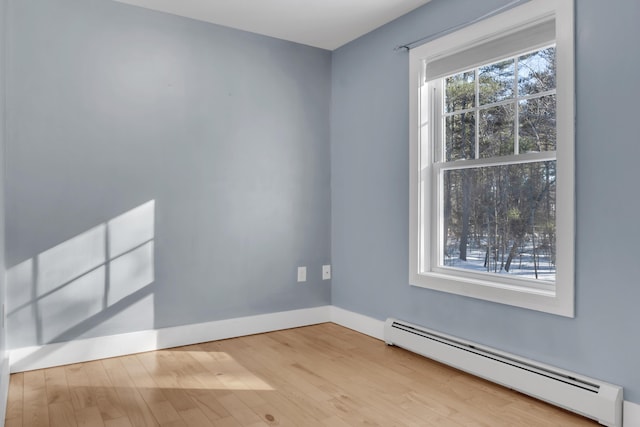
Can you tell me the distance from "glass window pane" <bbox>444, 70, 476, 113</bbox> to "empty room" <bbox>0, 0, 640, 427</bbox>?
0.01 meters

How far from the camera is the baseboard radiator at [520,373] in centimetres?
208

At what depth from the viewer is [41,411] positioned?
222 centimetres

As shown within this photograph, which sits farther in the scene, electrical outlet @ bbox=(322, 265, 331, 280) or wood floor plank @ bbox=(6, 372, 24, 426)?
electrical outlet @ bbox=(322, 265, 331, 280)

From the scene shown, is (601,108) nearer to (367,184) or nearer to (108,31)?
(367,184)

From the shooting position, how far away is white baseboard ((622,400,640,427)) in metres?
2.02

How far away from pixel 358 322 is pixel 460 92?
1.92 m

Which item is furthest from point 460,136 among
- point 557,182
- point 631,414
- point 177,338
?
point 177,338

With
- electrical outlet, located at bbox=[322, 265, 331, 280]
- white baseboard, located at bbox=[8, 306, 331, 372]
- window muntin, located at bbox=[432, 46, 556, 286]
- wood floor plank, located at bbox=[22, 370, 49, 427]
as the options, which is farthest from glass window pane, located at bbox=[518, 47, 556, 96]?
wood floor plank, located at bbox=[22, 370, 49, 427]

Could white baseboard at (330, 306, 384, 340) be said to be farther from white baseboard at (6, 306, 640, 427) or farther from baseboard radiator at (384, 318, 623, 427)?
baseboard radiator at (384, 318, 623, 427)

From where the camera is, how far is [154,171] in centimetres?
318

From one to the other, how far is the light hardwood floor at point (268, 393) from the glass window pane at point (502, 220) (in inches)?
27.9

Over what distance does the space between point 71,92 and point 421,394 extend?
9.22 ft

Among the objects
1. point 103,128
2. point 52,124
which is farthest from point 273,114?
point 52,124

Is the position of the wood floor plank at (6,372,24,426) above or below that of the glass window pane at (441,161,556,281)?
below
